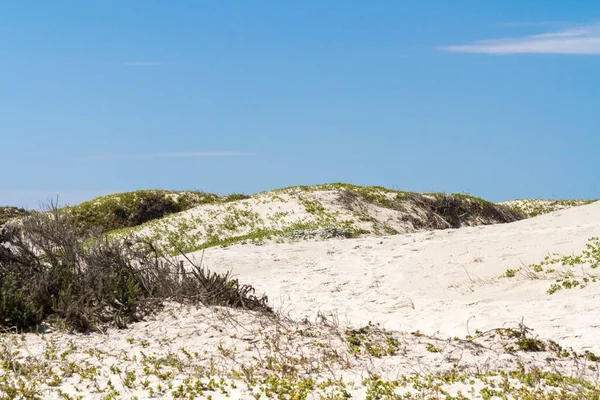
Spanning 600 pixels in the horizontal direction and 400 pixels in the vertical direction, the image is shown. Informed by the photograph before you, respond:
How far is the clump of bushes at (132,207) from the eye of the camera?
132ft

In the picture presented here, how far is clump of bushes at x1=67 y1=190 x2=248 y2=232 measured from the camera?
40.2 meters

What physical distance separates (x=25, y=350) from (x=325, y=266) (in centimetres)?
1023

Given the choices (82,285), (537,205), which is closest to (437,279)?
(82,285)

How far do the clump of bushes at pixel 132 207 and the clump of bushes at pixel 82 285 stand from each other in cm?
2666

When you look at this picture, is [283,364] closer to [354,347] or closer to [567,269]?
[354,347]

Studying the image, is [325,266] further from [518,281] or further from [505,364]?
[505,364]

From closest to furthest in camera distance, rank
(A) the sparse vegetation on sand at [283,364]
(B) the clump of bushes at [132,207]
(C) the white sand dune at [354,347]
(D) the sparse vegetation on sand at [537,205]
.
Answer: (A) the sparse vegetation on sand at [283,364]
(C) the white sand dune at [354,347]
(B) the clump of bushes at [132,207]
(D) the sparse vegetation on sand at [537,205]

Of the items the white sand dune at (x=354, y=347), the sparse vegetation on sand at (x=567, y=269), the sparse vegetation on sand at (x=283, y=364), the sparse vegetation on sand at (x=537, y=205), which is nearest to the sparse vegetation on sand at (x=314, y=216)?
the sparse vegetation on sand at (x=537, y=205)

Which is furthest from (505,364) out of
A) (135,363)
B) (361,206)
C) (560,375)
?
(361,206)

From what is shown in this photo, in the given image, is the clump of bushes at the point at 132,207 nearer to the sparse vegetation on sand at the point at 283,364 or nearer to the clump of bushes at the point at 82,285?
the clump of bushes at the point at 82,285

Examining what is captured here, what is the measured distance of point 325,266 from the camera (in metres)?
18.4

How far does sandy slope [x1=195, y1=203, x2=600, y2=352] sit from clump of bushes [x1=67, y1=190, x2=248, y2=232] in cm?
1946

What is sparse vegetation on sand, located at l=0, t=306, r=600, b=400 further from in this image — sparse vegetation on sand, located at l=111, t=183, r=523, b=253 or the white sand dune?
sparse vegetation on sand, located at l=111, t=183, r=523, b=253

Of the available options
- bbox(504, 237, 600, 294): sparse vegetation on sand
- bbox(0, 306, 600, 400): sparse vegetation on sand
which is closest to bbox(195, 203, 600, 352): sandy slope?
bbox(504, 237, 600, 294): sparse vegetation on sand
